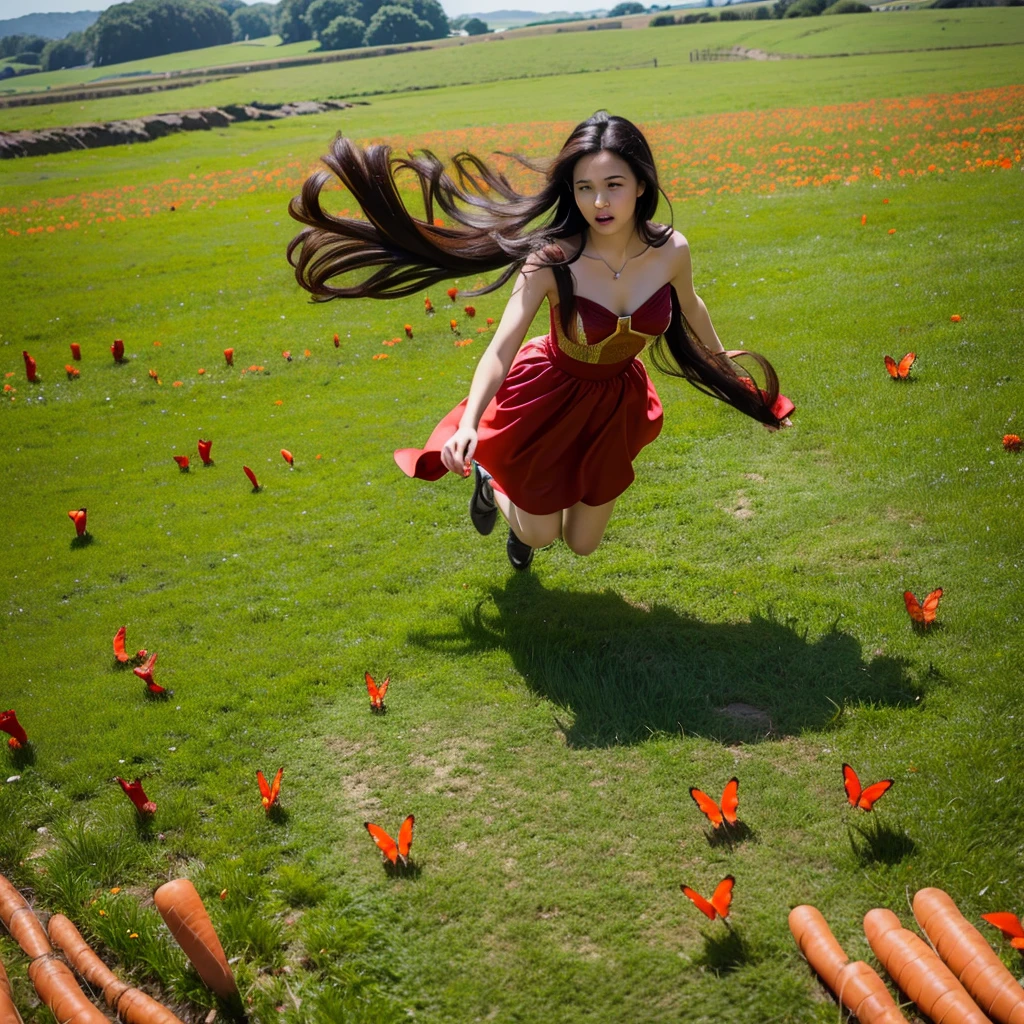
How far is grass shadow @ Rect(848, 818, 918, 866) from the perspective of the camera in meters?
3.94

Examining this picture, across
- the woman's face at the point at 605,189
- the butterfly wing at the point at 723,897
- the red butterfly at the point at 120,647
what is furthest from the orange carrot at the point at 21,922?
the woman's face at the point at 605,189

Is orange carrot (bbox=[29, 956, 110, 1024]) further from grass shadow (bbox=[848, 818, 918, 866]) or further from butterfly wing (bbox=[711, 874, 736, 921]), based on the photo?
grass shadow (bbox=[848, 818, 918, 866])

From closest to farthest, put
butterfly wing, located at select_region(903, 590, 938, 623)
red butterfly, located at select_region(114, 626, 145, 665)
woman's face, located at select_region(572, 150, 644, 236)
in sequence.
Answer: woman's face, located at select_region(572, 150, 644, 236) → butterfly wing, located at select_region(903, 590, 938, 623) → red butterfly, located at select_region(114, 626, 145, 665)

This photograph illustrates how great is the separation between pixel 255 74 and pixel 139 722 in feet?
236

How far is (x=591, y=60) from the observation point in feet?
186

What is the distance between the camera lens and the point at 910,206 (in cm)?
1406

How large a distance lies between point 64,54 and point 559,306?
88277mm

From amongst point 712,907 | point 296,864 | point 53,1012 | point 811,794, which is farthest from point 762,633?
point 53,1012

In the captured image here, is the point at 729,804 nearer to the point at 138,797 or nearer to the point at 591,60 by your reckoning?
the point at 138,797

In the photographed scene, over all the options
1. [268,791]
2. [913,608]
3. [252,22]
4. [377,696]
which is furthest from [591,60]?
[252,22]

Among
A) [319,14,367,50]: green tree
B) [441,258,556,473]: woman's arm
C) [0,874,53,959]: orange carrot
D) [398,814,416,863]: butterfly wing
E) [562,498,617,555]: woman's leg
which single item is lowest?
[0,874,53,959]: orange carrot

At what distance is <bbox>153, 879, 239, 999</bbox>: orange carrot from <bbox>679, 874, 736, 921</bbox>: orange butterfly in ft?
6.04

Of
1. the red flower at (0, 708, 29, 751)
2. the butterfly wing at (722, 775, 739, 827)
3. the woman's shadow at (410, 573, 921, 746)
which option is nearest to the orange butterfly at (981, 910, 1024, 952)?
the butterfly wing at (722, 775, 739, 827)

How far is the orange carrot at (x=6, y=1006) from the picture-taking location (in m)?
3.35
